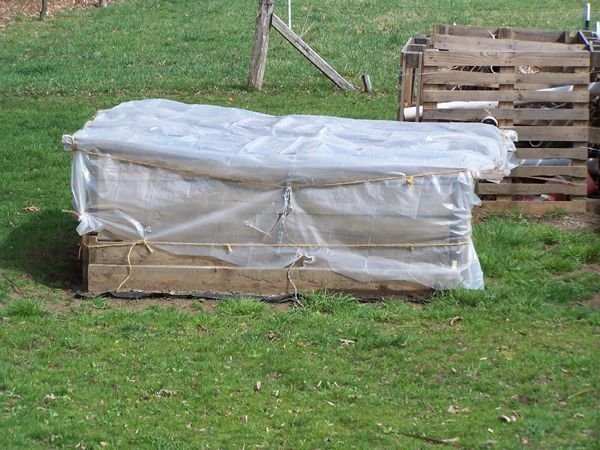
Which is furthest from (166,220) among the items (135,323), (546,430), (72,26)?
(72,26)

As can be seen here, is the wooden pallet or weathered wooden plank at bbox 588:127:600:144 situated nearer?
the wooden pallet

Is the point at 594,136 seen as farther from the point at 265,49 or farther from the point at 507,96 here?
Answer: the point at 265,49

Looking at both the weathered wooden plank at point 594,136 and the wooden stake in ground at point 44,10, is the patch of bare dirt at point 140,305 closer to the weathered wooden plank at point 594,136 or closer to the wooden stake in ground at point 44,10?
the weathered wooden plank at point 594,136

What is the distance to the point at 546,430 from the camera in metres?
6.03

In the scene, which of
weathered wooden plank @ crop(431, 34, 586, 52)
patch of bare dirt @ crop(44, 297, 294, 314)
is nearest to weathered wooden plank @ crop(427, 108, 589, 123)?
weathered wooden plank @ crop(431, 34, 586, 52)

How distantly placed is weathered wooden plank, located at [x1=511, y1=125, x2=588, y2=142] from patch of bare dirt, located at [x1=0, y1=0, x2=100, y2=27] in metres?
19.5

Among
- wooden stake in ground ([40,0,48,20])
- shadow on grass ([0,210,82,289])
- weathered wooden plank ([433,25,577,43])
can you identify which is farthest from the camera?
wooden stake in ground ([40,0,48,20])

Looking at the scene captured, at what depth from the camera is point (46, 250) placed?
9.75 metres

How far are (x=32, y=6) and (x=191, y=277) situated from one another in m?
22.5

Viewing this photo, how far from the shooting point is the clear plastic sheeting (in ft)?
27.0

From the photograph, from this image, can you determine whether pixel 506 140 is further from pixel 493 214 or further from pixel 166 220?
pixel 166 220

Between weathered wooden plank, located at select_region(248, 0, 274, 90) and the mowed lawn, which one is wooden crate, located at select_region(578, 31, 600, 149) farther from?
weathered wooden plank, located at select_region(248, 0, 274, 90)

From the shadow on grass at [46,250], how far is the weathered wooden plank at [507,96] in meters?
4.00

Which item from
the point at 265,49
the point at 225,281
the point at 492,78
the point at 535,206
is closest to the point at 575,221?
the point at 535,206
